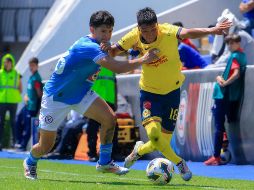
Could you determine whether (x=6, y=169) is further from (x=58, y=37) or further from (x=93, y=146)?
(x=58, y=37)

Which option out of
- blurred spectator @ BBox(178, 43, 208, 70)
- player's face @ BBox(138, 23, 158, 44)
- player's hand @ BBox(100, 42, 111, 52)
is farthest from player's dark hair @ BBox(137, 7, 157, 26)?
blurred spectator @ BBox(178, 43, 208, 70)

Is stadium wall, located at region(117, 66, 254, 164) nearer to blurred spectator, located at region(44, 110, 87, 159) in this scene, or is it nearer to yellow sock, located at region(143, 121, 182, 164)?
blurred spectator, located at region(44, 110, 87, 159)

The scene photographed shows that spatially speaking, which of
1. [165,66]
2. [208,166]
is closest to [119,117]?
[208,166]

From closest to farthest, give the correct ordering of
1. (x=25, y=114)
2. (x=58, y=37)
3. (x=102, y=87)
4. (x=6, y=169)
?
(x=6, y=169), (x=102, y=87), (x=25, y=114), (x=58, y=37)

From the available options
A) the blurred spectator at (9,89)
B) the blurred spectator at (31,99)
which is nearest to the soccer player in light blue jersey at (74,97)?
the blurred spectator at (31,99)

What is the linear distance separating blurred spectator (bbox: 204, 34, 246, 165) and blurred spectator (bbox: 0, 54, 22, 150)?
24.2ft

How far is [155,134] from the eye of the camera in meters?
11.5

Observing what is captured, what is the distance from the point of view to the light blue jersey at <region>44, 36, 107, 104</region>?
11.6 meters

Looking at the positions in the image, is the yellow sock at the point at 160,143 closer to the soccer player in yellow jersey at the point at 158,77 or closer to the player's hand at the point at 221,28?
the soccer player in yellow jersey at the point at 158,77

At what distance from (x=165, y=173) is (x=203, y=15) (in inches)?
440

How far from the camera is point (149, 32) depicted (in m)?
11.6

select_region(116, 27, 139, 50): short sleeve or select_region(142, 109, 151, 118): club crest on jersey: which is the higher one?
select_region(116, 27, 139, 50): short sleeve

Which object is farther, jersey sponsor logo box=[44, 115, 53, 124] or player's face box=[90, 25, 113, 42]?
jersey sponsor logo box=[44, 115, 53, 124]

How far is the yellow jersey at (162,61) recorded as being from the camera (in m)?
11.8
